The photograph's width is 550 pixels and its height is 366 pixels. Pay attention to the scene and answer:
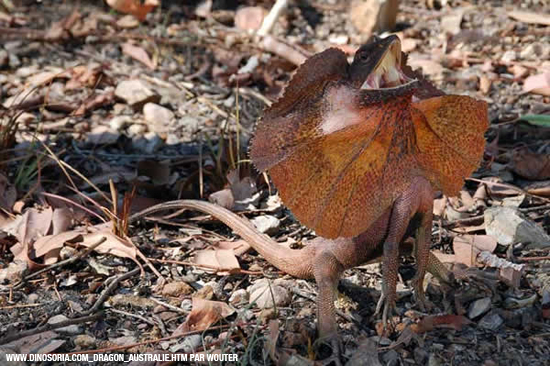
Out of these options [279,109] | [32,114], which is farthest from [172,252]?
[32,114]

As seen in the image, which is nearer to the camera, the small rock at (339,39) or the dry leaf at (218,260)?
the dry leaf at (218,260)

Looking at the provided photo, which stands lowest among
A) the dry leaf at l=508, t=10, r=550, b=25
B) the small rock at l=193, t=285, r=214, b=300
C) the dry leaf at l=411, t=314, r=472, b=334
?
Answer: the small rock at l=193, t=285, r=214, b=300

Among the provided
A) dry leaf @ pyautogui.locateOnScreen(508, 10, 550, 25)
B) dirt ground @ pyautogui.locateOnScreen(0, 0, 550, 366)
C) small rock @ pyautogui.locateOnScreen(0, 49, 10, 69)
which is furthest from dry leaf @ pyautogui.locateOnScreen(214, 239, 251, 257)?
dry leaf @ pyautogui.locateOnScreen(508, 10, 550, 25)

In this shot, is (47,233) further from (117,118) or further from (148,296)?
(117,118)

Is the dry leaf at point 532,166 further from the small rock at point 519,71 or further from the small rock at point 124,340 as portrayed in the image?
the small rock at point 124,340

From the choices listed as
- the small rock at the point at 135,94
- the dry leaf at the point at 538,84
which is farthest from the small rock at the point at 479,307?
the small rock at the point at 135,94

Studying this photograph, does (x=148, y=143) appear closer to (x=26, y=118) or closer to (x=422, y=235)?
(x=26, y=118)

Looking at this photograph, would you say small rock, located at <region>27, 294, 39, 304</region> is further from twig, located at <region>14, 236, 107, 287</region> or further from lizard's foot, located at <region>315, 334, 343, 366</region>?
lizard's foot, located at <region>315, 334, 343, 366</region>
